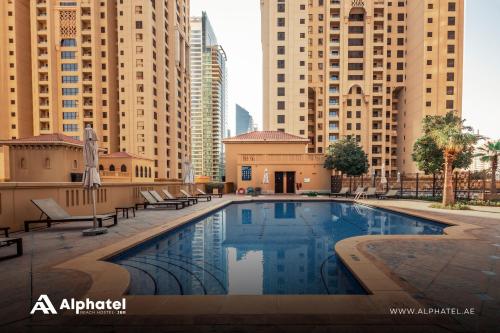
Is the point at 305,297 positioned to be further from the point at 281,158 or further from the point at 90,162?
the point at 281,158

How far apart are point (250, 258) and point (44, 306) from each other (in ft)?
14.2

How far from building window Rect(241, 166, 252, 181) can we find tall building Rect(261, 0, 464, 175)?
21933 millimetres

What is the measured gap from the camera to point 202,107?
409 ft

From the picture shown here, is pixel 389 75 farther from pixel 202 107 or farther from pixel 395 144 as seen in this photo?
pixel 202 107

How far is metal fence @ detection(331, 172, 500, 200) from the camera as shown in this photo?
66.3 feet

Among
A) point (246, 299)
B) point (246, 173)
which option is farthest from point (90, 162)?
point (246, 173)

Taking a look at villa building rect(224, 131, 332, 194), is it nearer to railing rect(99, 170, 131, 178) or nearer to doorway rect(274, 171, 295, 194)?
doorway rect(274, 171, 295, 194)

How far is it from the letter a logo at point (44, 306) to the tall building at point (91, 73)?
149 ft

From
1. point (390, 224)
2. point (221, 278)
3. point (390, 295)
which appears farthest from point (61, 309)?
point (390, 224)

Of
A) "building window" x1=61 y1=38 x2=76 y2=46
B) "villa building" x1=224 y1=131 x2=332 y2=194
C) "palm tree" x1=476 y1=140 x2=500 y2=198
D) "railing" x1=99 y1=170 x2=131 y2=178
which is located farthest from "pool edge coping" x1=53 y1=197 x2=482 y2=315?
"building window" x1=61 y1=38 x2=76 y2=46

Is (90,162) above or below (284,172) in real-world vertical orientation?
above

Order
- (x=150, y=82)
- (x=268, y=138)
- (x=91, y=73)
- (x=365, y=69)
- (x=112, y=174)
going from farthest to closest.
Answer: (x=365, y=69) → (x=91, y=73) → (x=150, y=82) → (x=112, y=174) → (x=268, y=138)

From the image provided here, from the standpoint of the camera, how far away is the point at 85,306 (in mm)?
3270

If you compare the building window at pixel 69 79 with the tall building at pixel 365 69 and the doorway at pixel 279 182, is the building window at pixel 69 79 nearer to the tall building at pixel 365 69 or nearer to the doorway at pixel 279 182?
the tall building at pixel 365 69
